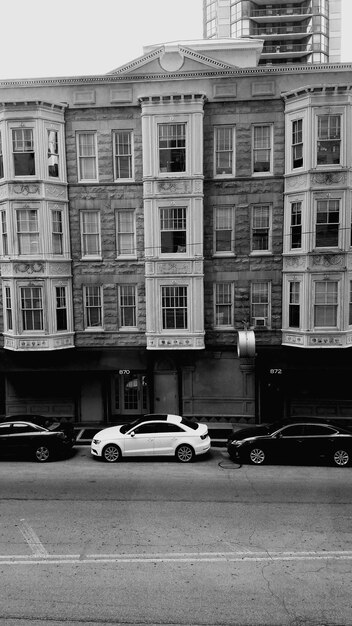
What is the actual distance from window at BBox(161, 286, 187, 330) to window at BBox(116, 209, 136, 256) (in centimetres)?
225

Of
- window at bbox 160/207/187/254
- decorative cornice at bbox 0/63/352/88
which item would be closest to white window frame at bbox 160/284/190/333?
window at bbox 160/207/187/254

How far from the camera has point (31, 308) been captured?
20.8m

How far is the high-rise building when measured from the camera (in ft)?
214

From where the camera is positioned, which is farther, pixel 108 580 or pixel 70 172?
pixel 70 172

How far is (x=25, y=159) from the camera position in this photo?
20156mm

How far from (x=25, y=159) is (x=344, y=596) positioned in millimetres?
18191

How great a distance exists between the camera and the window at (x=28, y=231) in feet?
67.2

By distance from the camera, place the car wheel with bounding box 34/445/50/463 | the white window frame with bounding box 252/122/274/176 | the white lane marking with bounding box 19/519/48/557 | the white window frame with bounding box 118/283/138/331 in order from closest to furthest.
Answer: the white lane marking with bounding box 19/519/48/557 → the car wheel with bounding box 34/445/50/463 → the white window frame with bounding box 252/122/274/176 → the white window frame with bounding box 118/283/138/331

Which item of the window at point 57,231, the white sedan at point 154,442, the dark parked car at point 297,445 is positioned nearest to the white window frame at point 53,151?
the window at point 57,231

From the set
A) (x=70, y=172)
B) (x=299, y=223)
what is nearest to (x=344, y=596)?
(x=299, y=223)

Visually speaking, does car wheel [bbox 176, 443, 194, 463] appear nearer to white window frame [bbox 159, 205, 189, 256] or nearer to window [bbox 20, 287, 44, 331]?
window [bbox 20, 287, 44, 331]

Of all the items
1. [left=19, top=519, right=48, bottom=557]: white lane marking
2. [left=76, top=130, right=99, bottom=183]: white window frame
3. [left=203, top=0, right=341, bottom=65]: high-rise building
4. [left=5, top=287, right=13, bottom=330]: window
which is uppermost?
[left=203, top=0, right=341, bottom=65]: high-rise building

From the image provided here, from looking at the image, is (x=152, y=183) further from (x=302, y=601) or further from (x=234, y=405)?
(x=302, y=601)

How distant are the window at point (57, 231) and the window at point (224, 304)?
6739mm
